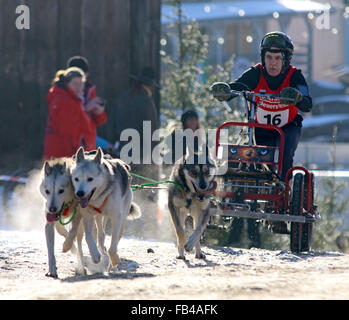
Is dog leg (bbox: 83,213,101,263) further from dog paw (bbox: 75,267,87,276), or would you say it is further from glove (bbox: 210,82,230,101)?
glove (bbox: 210,82,230,101)

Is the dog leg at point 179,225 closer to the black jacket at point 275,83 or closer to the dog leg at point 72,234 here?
the dog leg at point 72,234

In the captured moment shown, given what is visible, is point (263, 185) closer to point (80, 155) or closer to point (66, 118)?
point (80, 155)

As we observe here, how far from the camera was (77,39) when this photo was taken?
1527cm

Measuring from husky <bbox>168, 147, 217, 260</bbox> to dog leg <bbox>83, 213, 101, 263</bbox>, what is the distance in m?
1.14

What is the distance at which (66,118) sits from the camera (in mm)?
11805

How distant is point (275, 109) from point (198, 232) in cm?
190

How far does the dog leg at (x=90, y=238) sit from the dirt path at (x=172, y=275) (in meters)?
0.16

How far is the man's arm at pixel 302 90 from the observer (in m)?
9.36

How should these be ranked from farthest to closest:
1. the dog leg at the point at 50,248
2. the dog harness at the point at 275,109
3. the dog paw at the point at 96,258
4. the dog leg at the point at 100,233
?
the dog harness at the point at 275,109 → the dog leg at the point at 100,233 → the dog leg at the point at 50,248 → the dog paw at the point at 96,258

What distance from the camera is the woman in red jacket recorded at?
38.6 feet

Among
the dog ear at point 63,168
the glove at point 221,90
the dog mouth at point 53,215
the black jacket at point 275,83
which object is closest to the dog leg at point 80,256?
the dog mouth at point 53,215

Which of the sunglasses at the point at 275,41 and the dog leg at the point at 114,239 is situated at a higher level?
the sunglasses at the point at 275,41

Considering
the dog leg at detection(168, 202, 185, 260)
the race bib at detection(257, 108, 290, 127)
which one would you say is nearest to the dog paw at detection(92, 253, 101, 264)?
the dog leg at detection(168, 202, 185, 260)

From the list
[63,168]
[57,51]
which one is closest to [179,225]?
[63,168]
